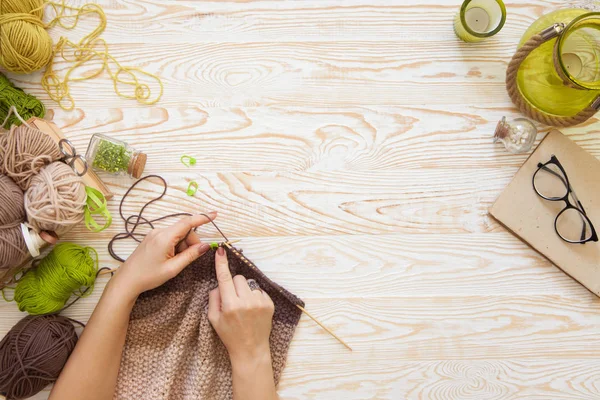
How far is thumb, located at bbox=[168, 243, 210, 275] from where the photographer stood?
3.07 feet

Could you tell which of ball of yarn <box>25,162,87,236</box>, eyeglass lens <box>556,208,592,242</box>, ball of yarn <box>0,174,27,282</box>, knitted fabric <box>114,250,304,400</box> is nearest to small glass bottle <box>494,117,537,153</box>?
eyeglass lens <box>556,208,592,242</box>

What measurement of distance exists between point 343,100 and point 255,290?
1.54 ft

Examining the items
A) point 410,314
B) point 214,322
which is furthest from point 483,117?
point 214,322

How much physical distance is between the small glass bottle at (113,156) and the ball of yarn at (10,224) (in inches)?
6.4

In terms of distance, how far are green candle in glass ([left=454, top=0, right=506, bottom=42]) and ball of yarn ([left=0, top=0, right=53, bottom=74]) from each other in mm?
915

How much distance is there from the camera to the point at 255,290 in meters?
0.97

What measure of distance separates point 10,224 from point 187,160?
1.19ft

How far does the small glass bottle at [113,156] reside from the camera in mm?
978

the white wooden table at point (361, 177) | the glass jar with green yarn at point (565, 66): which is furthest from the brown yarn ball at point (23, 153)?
the glass jar with green yarn at point (565, 66)

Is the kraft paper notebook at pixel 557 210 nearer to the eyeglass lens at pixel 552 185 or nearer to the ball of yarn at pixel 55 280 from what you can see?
the eyeglass lens at pixel 552 185

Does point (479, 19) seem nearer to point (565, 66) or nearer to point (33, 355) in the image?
point (565, 66)

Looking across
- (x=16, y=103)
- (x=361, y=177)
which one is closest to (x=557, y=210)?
(x=361, y=177)

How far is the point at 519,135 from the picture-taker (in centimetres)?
103

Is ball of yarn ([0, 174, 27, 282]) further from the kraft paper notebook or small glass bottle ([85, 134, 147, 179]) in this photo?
the kraft paper notebook
